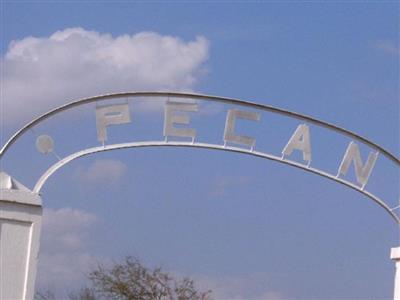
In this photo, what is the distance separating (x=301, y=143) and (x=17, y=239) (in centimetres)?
386

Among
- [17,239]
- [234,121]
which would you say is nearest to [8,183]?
[17,239]

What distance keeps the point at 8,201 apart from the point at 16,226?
0.26 m

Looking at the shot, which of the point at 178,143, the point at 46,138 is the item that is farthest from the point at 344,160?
the point at 46,138

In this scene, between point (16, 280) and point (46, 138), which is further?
point (46, 138)

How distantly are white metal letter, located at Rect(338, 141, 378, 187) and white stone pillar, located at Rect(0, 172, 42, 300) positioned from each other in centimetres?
417

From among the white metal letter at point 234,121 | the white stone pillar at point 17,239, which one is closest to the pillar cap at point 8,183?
the white stone pillar at point 17,239

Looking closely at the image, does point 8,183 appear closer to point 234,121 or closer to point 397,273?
point 234,121

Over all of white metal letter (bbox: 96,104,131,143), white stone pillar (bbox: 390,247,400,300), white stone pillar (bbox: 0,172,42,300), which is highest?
white metal letter (bbox: 96,104,131,143)

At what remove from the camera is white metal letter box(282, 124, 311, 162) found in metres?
12.4

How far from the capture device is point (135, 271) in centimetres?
3456

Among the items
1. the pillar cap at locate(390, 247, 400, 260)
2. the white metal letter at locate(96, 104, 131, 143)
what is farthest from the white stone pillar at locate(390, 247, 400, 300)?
the white metal letter at locate(96, 104, 131, 143)

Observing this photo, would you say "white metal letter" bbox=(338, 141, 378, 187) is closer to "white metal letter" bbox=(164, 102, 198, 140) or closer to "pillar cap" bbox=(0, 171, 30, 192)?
"white metal letter" bbox=(164, 102, 198, 140)

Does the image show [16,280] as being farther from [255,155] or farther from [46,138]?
[255,155]

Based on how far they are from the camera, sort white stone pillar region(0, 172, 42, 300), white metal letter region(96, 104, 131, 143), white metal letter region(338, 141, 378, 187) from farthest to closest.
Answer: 1. white metal letter region(338, 141, 378, 187)
2. white metal letter region(96, 104, 131, 143)
3. white stone pillar region(0, 172, 42, 300)
